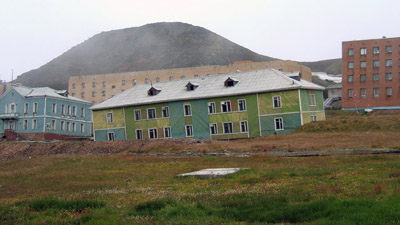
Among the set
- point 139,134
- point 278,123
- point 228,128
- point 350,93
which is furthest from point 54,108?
point 350,93

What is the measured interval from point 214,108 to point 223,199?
4671cm

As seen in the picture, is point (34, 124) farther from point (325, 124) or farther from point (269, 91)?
point (325, 124)

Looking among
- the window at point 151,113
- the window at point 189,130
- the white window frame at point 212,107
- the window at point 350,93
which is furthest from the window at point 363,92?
the window at point 151,113

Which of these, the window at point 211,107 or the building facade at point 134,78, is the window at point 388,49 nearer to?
the building facade at point 134,78

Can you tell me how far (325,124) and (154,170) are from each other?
26649 mm

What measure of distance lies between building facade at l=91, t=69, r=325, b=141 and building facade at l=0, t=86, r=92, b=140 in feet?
41.4

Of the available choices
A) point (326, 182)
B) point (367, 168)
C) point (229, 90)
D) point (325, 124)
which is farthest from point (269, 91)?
point (326, 182)

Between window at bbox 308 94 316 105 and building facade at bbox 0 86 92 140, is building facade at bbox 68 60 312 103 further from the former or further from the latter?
window at bbox 308 94 316 105

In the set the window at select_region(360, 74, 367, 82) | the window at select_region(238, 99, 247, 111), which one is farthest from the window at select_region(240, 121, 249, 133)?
the window at select_region(360, 74, 367, 82)

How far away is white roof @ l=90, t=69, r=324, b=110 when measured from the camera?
58.3 metres

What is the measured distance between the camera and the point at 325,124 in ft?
161

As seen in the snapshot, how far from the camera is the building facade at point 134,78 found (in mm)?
115938

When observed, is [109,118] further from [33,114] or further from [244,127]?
[244,127]

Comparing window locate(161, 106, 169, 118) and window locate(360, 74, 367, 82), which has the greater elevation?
window locate(360, 74, 367, 82)
